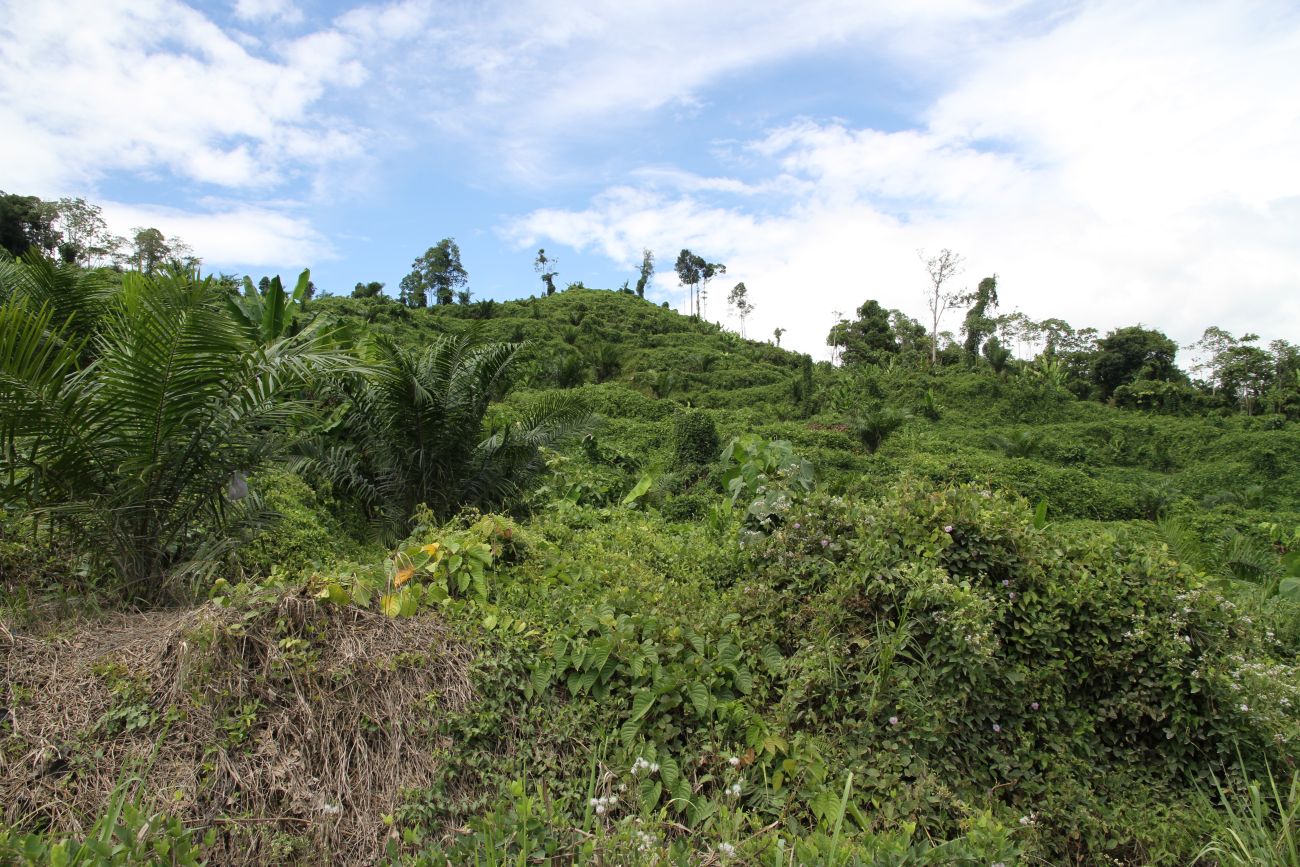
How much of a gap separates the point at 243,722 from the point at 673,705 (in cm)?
159

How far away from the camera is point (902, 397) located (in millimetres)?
26266

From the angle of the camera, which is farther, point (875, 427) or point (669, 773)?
point (875, 427)

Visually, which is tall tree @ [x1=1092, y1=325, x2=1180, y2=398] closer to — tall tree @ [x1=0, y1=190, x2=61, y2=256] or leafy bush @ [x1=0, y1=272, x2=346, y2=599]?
leafy bush @ [x1=0, y1=272, x2=346, y2=599]

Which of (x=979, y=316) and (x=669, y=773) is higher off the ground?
(x=979, y=316)

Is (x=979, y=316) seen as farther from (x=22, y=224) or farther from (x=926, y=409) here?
(x=22, y=224)

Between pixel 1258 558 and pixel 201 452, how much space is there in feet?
35.4

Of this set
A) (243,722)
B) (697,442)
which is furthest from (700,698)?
(697,442)

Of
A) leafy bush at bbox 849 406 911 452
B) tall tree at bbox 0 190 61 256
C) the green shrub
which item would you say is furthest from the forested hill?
tall tree at bbox 0 190 61 256

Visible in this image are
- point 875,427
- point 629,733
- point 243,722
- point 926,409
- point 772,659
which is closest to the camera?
point 243,722

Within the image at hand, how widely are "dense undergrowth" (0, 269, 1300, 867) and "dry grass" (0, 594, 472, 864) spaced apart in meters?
0.01

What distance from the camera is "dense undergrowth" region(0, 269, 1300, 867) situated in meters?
2.53

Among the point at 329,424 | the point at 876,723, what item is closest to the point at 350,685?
the point at 876,723

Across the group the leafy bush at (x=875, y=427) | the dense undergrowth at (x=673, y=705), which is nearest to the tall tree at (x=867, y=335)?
the leafy bush at (x=875, y=427)

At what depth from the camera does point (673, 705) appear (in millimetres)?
3016
